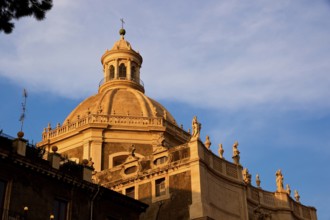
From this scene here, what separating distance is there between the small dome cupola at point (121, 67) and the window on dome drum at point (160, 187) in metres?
21.5

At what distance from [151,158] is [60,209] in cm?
1539

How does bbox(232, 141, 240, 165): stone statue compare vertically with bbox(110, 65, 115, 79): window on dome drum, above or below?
below

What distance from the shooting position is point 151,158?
160 feet

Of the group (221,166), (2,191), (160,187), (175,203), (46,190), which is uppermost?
(221,166)

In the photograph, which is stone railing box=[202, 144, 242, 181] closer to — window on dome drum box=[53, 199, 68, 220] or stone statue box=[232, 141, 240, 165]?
stone statue box=[232, 141, 240, 165]

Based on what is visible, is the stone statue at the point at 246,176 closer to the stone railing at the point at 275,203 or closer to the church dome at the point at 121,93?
the stone railing at the point at 275,203

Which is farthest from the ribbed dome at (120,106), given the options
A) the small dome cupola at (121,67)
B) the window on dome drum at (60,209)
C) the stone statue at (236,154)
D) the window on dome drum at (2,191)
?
the window on dome drum at (2,191)

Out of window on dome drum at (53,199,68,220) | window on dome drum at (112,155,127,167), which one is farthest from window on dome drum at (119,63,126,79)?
window on dome drum at (53,199,68,220)

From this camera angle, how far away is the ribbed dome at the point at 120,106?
5938cm

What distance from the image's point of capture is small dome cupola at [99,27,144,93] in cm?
6725

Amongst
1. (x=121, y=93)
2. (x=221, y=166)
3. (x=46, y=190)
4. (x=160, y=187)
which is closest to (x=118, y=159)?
(x=121, y=93)

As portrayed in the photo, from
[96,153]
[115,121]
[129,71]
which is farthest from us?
[129,71]

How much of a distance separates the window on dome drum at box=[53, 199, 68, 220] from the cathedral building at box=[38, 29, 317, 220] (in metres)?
11.7

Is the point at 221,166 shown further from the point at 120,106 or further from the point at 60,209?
the point at 60,209
